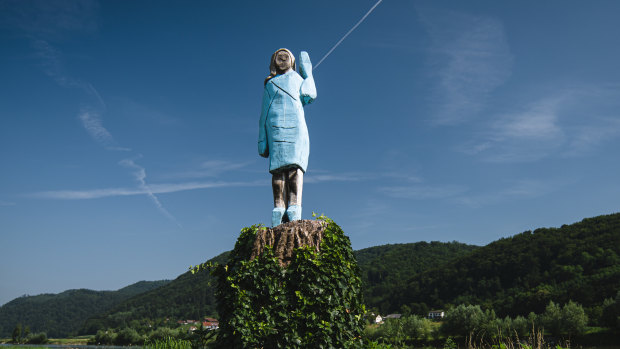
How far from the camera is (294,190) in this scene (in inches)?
324

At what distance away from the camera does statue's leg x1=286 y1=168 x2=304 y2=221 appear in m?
8.03

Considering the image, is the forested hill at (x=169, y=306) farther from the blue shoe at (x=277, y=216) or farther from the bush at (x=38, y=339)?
the blue shoe at (x=277, y=216)

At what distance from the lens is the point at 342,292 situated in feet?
19.0

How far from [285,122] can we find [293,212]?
1869 mm

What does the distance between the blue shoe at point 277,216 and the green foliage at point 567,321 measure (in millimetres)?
44367

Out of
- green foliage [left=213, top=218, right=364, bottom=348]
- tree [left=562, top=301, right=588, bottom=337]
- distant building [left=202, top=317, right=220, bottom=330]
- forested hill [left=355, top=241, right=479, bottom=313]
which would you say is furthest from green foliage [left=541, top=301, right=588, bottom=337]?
green foliage [left=213, top=218, right=364, bottom=348]

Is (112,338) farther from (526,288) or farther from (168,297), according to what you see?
(526,288)

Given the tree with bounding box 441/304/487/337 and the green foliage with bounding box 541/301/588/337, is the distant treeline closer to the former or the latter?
the green foliage with bounding box 541/301/588/337

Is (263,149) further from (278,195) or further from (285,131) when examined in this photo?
(278,195)

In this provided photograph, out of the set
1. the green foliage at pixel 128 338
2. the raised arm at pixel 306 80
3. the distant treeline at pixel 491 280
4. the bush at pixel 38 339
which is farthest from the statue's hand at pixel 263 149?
the bush at pixel 38 339

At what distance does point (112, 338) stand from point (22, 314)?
306ft

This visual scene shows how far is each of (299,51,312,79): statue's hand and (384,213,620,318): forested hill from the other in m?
49.8

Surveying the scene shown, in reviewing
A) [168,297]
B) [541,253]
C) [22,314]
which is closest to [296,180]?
[541,253]

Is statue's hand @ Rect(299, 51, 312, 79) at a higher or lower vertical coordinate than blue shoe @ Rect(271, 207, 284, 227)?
higher
